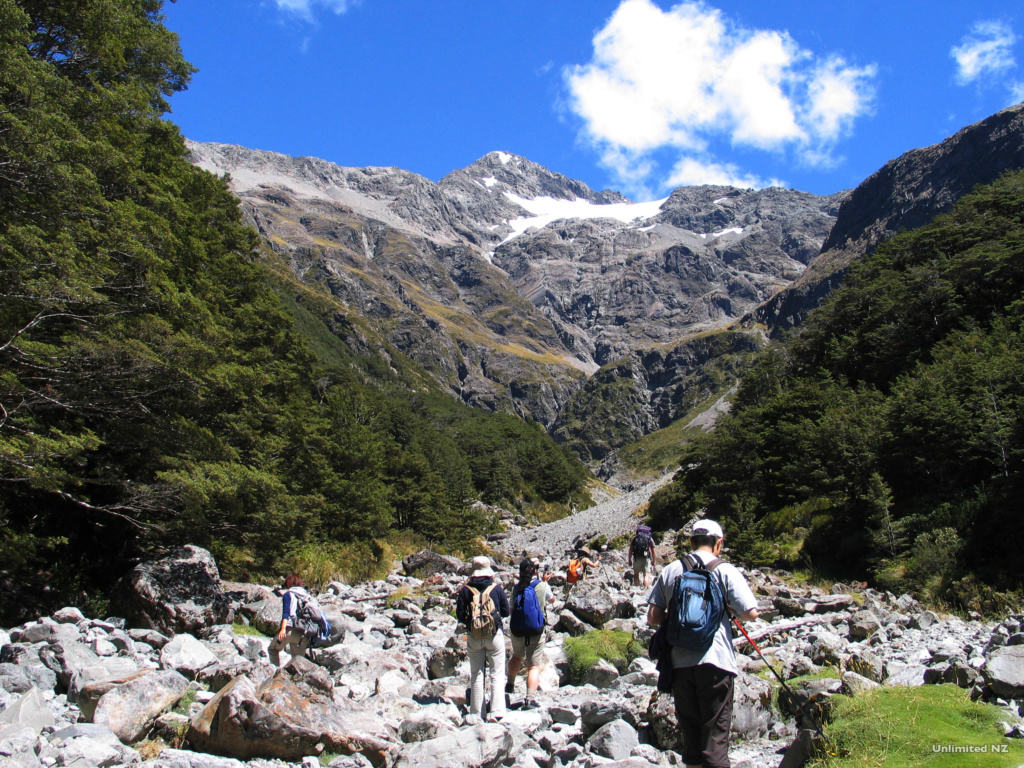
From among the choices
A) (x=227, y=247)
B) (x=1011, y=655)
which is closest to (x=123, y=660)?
(x=1011, y=655)

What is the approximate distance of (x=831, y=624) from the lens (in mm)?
10359

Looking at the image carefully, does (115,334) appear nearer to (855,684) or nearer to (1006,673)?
(855,684)

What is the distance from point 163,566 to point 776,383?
4066 cm

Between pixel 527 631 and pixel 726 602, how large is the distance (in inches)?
166

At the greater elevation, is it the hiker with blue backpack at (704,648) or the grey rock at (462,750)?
the hiker with blue backpack at (704,648)

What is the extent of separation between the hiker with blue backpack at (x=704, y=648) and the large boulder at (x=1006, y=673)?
2.58 metres

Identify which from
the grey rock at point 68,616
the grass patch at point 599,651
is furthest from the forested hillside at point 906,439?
the grey rock at point 68,616

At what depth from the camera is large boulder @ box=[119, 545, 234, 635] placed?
10086mm

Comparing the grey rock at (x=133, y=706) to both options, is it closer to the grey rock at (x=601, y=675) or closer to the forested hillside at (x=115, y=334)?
the forested hillside at (x=115, y=334)

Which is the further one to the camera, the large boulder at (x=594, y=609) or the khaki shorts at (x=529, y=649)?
the large boulder at (x=594, y=609)

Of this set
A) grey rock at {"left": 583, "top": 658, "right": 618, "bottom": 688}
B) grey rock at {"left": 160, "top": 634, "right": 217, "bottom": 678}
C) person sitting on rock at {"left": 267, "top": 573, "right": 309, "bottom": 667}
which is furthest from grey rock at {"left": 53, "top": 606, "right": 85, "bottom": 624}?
grey rock at {"left": 583, "top": 658, "right": 618, "bottom": 688}

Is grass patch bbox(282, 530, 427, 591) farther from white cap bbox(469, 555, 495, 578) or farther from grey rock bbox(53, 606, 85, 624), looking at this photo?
white cap bbox(469, 555, 495, 578)

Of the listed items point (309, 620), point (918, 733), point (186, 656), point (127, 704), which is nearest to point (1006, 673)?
point (918, 733)

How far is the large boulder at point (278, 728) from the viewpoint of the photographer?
5.37m
